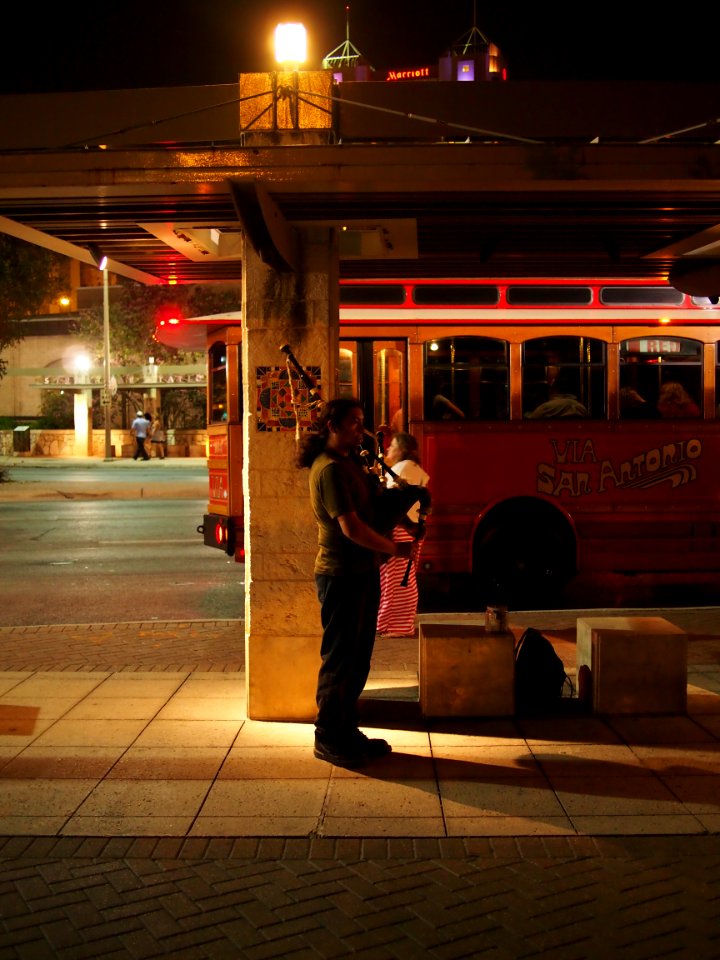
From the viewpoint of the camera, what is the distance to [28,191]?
6.12 m

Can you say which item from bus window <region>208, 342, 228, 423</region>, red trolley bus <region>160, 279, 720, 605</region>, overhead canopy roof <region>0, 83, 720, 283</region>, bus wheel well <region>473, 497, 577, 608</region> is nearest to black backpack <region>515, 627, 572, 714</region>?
overhead canopy roof <region>0, 83, 720, 283</region>

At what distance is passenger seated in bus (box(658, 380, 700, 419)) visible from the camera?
34.8 feet

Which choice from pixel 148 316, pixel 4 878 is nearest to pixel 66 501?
pixel 4 878

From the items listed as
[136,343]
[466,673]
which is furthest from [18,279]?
[466,673]

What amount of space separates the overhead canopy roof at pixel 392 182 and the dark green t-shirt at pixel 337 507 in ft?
4.85

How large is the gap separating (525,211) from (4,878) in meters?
5.00

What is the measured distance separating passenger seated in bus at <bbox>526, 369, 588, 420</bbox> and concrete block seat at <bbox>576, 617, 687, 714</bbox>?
421 cm

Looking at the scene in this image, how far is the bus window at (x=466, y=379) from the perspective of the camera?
34.3ft

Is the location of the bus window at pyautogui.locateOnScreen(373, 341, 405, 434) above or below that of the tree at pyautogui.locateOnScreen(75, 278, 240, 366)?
below

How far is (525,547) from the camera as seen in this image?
1067 centimetres

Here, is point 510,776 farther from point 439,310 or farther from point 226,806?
point 439,310

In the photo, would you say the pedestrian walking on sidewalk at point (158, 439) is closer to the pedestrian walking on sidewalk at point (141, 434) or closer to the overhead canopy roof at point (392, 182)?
the pedestrian walking on sidewalk at point (141, 434)

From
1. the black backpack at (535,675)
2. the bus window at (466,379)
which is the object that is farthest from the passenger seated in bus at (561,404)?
the black backpack at (535,675)

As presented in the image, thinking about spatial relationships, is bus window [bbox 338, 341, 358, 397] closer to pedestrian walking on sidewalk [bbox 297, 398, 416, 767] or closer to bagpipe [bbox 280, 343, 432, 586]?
bagpipe [bbox 280, 343, 432, 586]
